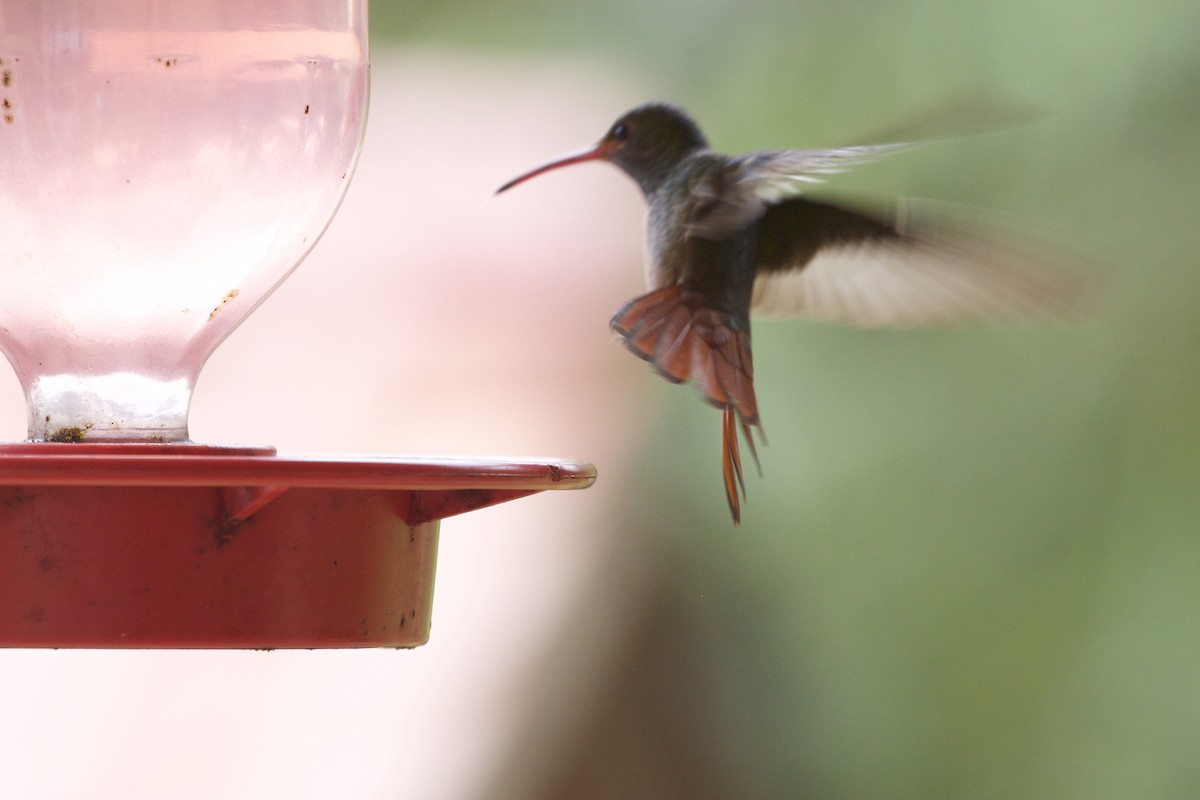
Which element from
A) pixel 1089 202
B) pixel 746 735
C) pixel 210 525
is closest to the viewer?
pixel 210 525

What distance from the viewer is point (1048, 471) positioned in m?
2.42

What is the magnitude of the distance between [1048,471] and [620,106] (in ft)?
3.71

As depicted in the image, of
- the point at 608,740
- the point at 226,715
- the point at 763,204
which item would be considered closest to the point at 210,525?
the point at 763,204

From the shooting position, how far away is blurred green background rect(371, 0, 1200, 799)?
2.31m

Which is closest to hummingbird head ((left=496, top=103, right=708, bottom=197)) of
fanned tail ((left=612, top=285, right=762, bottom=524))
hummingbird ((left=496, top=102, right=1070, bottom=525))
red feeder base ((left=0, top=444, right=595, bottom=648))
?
hummingbird ((left=496, top=102, right=1070, bottom=525))

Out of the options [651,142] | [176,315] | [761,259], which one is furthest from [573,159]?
[176,315]

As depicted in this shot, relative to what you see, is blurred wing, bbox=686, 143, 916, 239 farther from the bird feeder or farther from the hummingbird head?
the bird feeder

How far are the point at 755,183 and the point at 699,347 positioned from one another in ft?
0.61

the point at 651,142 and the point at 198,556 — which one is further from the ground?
the point at 651,142

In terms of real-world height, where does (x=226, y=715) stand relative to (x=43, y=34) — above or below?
below

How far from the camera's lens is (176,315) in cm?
102

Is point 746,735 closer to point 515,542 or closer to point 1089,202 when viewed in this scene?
point 515,542

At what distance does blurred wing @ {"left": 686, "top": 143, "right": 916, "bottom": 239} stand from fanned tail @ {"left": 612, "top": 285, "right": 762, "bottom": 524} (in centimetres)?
9

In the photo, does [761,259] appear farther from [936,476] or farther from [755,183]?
[936,476]
